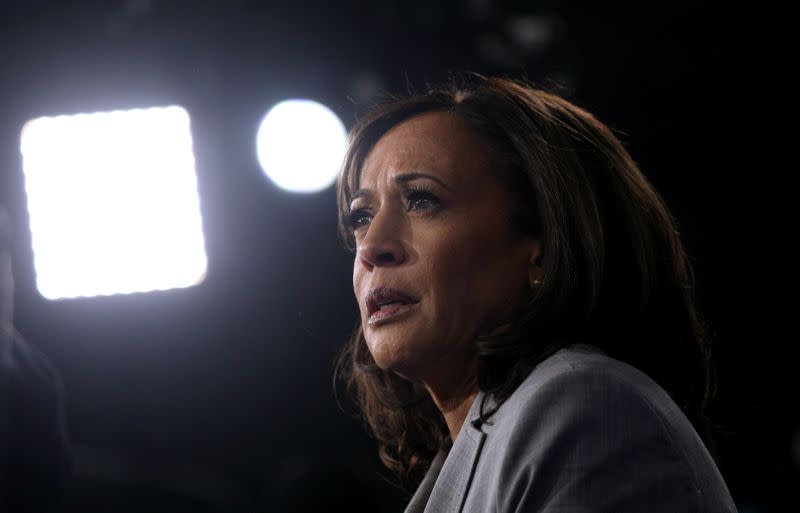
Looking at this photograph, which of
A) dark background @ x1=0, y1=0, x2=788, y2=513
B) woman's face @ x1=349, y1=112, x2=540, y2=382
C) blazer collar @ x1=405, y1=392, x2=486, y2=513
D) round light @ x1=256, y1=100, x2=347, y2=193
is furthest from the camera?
round light @ x1=256, y1=100, x2=347, y2=193

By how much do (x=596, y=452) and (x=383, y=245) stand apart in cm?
66

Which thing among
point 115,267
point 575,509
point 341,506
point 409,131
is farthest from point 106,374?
point 575,509

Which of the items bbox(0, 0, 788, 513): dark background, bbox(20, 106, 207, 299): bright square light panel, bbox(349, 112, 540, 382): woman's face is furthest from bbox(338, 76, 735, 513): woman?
bbox(0, 0, 788, 513): dark background

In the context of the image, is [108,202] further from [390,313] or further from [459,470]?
[459,470]

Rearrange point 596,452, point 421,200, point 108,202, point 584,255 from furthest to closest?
point 108,202 → point 421,200 → point 584,255 → point 596,452

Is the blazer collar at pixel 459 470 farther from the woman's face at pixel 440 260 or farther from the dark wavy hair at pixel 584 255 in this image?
the woman's face at pixel 440 260

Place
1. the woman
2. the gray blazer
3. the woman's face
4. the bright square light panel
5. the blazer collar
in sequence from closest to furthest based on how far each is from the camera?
the gray blazer < the blazer collar < the woman < the woman's face < the bright square light panel

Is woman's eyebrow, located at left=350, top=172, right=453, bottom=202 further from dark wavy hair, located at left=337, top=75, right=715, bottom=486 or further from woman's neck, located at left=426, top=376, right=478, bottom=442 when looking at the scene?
woman's neck, located at left=426, top=376, right=478, bottom=442

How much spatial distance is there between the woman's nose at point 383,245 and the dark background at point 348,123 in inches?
68.5

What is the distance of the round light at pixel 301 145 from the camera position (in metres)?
3.42

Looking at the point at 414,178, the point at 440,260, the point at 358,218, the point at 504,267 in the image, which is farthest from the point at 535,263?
the point at 358,218

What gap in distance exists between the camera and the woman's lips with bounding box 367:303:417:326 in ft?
5.15

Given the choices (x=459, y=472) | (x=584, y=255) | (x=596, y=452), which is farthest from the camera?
(x=584, y=255)

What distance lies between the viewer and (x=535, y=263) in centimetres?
159
